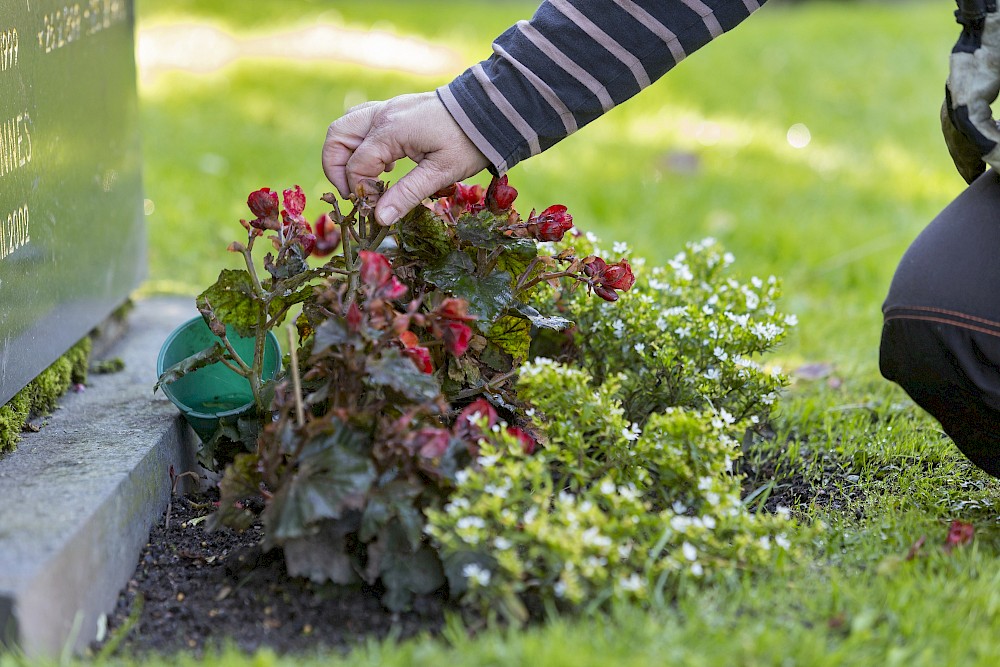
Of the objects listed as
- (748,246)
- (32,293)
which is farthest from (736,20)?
(748,246)

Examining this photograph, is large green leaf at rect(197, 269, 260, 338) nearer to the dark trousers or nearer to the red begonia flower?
the red begonia flower

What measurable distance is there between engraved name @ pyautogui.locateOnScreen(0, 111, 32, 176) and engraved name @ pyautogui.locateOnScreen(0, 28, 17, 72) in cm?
11

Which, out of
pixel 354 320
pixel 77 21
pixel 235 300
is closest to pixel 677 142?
pixel 77 21

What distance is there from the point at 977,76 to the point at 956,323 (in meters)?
0.45

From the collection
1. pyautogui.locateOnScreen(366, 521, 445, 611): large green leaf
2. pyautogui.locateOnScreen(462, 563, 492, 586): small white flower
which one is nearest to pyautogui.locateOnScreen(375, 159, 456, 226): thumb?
pyautogui.locateOnScreen(366, 521, 445, 611): large green leaf

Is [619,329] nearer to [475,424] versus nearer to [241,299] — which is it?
[475,424]

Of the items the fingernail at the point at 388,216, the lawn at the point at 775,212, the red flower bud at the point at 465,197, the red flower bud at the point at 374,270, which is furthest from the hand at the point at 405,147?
the lawn at the point at 775,212

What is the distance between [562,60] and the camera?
2012mm

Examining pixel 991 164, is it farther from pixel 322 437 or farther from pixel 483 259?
pixel 322 437

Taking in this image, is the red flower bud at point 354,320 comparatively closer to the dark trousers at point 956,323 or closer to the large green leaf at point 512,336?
the large green leaf at point 512,336

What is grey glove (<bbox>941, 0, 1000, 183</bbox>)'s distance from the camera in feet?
6.13

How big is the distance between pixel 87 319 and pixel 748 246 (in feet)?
9.12

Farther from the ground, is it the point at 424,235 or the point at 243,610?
the point at 424,235

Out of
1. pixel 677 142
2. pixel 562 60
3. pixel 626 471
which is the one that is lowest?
pixel 626 471
